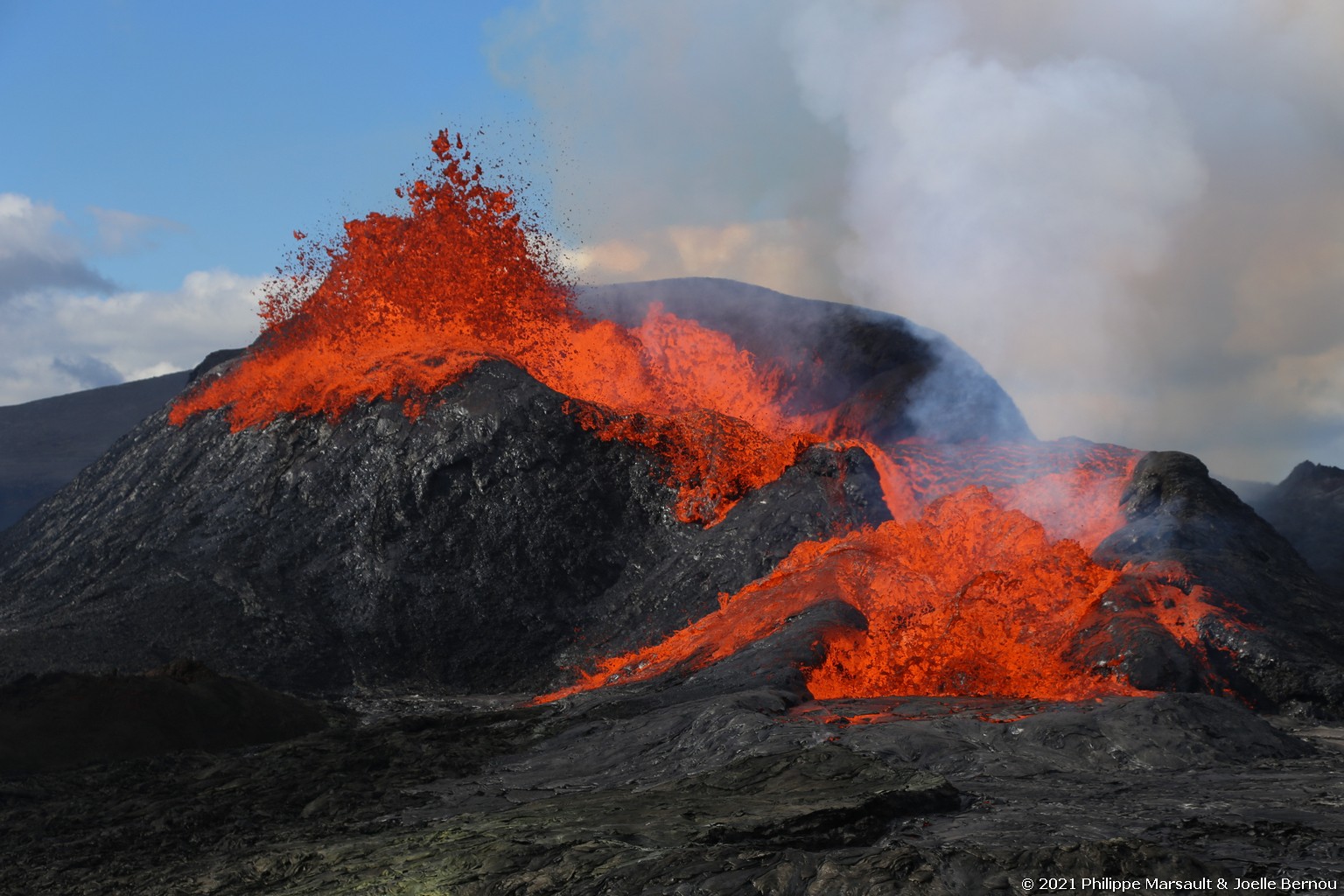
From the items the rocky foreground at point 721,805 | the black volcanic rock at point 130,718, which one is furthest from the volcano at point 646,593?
the black volcanic rock at point 130,718

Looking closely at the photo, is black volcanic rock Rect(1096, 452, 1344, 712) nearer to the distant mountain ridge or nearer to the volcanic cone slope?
the volcanic cone slope

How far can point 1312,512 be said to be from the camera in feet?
130

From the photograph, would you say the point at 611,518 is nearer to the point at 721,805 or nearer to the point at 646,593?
the point at 646,593

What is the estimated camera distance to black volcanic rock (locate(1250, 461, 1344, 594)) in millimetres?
34909

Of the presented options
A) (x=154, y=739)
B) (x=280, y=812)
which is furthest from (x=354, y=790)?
(x=154, y=739)

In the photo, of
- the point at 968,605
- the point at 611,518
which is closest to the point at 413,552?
the point at 611,518

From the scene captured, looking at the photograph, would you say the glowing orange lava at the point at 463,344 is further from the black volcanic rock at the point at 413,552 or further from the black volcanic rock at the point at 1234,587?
the black volcanic rock at the point at 1234,587

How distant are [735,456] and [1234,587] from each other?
10418 mm

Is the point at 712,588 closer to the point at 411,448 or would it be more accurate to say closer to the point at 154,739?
the point at 411,448

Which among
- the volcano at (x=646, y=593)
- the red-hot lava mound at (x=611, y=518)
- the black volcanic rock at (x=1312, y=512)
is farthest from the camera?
the black volcanic rock at (x=1312, y=512)

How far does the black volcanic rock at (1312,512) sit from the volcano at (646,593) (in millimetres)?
12292

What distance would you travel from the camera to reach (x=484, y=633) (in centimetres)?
2227

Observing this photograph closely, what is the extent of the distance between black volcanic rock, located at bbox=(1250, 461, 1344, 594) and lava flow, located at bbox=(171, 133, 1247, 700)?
14849 mm

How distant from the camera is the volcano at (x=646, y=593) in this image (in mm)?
8641
